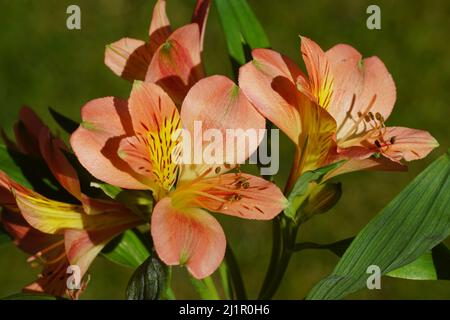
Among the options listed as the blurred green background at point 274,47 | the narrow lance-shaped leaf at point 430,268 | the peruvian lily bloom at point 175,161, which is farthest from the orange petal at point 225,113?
the blurred green background at point 274,47

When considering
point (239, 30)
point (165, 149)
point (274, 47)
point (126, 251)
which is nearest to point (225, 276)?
point (126, 251)

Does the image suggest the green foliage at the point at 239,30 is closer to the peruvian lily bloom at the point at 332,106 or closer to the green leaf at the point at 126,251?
the peruvian lily bloom at the point at 332,106

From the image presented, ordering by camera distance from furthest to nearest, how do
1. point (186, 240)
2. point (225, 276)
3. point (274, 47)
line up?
1. point (274, 47)
2. point (225, 276)
3. point (186, 240)

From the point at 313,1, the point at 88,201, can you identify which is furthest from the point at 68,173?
the point at 313,1

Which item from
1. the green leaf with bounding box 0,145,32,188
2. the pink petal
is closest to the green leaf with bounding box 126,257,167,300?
the pink petal

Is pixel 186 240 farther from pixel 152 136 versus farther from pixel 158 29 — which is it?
pixel 158 29
